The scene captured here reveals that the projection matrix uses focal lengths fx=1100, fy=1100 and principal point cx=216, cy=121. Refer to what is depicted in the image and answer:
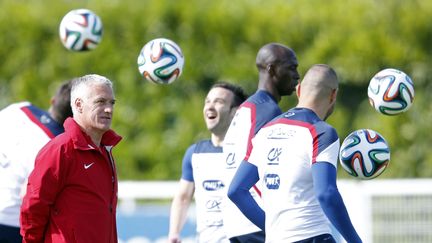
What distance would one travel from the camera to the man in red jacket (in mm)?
7121

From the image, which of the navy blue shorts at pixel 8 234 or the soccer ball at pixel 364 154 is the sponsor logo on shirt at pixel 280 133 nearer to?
the soccer ball at pixel 364 154

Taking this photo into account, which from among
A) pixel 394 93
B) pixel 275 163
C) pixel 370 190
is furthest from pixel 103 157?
pixel 370 190

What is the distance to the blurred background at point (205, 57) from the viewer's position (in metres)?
17.3

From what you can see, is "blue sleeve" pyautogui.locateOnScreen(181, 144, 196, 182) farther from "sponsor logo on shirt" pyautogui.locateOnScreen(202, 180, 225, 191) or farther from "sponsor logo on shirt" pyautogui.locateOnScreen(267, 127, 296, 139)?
"sponsor logo on shirt" pyautogui.locateOnScreen(267, 127, 296, 139)

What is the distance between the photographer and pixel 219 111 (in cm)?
978

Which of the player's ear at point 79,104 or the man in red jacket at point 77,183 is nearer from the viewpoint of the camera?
the man in red jacket at point 77,183

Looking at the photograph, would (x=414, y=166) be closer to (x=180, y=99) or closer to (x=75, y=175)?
(x=180, y=99)

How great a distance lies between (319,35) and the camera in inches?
695

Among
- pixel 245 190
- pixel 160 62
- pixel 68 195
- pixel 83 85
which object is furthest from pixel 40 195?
pixel 160 62

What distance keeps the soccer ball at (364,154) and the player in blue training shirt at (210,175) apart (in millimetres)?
1850

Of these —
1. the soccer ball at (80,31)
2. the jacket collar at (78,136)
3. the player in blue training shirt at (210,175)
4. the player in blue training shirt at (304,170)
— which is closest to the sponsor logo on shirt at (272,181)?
the player in blue training shirt at (304,170)

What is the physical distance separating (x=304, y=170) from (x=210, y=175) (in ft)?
8.16

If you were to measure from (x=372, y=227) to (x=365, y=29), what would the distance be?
4151 mm

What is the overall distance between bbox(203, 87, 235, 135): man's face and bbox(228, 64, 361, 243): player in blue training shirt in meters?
2.19
